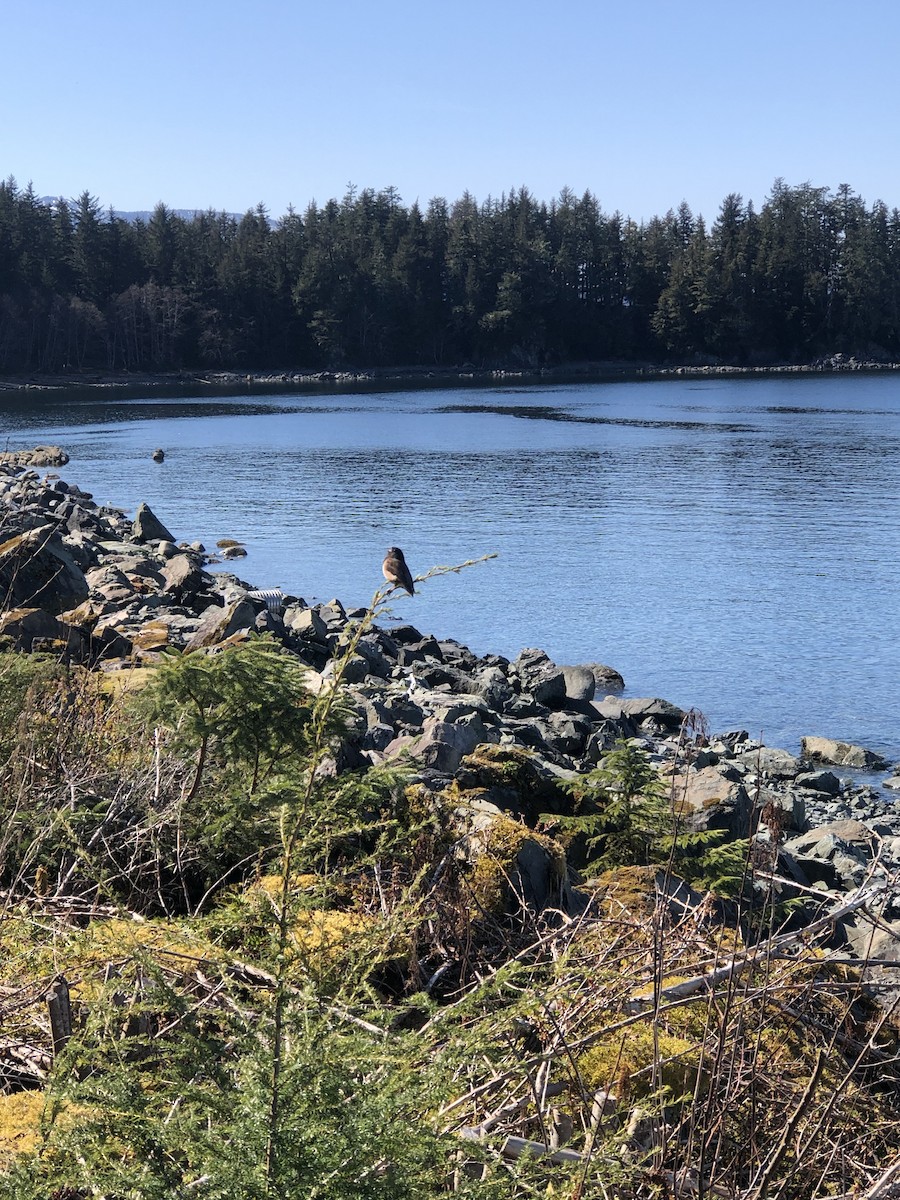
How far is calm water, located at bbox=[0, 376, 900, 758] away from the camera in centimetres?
1878

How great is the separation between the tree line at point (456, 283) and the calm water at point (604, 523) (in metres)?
50.4

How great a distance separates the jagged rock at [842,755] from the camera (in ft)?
46.6

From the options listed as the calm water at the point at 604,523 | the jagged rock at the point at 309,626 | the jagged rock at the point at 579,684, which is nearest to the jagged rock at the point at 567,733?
the jagged rock at the point at 579,684

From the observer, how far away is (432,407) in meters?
81.5

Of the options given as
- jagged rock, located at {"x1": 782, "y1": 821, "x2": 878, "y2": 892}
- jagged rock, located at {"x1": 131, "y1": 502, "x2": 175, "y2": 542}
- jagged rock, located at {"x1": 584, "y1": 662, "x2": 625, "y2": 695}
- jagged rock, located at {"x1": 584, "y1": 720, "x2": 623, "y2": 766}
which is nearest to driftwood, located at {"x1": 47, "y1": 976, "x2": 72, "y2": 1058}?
jagged rock, located at {"x1": 782, "y1": 821, "x2": 878, "y2": 892}

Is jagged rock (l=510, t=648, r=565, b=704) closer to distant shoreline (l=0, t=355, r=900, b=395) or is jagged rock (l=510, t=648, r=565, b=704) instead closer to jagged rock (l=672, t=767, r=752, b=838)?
jagged rock (l=672, t=767, r=752, b=838)

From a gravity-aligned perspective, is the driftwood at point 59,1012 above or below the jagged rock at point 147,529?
above

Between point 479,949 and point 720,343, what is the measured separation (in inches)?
5209

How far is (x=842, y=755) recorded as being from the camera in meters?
14.3

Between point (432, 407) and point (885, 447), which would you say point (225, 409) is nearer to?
point (432, 407)

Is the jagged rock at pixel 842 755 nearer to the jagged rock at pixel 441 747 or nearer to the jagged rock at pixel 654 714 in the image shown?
the jagged rock at pixel 654 714

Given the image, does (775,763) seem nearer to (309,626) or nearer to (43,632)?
(309,626)

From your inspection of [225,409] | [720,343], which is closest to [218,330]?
[225,409]

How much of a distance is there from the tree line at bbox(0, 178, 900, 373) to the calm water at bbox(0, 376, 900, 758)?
50376 millimetres
